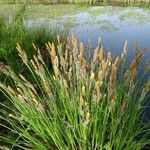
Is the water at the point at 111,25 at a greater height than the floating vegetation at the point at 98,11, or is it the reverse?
the water at the point at 111,25

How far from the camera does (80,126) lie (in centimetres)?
278

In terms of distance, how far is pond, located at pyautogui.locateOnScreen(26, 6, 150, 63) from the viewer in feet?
32.8

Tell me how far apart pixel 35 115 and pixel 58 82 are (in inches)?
12.0

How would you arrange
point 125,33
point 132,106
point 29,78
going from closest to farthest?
point 132,106, point 29,78, point 125,33

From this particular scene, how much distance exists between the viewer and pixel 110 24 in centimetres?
→ 1287

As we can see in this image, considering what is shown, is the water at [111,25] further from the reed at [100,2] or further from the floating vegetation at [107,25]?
the reed at [100,2]

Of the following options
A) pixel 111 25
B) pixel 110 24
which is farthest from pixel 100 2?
pixel 111 25

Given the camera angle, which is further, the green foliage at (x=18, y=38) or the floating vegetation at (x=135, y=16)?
the floating vegetation at (x=135, y=16)

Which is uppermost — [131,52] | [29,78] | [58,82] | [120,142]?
[58,82]

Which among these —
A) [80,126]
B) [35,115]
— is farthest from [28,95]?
[80,126]

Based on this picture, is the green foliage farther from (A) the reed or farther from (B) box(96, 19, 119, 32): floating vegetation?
(A) the reed

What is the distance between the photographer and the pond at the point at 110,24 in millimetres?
10000

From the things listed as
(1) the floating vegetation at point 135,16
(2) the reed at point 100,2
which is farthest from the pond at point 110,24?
(2) the reed at point 100,2

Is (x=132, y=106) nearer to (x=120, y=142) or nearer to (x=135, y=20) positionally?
(x=120, y=142)
